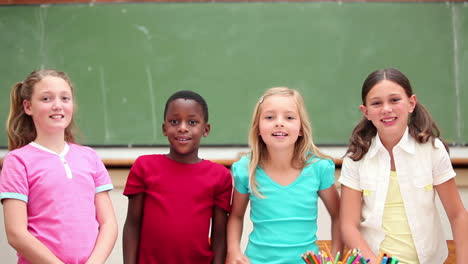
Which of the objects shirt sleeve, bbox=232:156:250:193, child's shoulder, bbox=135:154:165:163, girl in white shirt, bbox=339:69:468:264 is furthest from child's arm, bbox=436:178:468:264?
child's shoulder, bbox=135:154:165:163

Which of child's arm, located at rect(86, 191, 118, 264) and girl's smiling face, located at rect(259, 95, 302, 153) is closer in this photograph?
child's arm, located at rect(86, 191, 118, 264)

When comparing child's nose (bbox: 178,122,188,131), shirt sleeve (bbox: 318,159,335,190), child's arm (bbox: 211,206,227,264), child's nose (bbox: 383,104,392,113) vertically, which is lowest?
child's arm (bbox: 211,206,227,264)

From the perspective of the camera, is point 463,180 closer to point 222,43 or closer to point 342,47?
point 342,47

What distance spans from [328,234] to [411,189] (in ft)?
3.81

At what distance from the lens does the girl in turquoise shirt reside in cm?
175

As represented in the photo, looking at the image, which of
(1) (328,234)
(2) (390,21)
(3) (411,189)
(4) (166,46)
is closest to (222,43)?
(4) (166,46)

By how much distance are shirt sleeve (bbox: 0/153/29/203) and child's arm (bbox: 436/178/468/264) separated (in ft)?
4.53

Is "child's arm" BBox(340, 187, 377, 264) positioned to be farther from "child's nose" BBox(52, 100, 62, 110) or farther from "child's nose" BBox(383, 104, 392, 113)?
"child's nose" BBox(52, 100, 62, 110)

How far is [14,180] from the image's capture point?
1585 mm

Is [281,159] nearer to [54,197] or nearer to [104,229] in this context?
[104,229]

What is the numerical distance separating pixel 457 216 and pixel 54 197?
53.3 inches

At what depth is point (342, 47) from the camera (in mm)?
2850

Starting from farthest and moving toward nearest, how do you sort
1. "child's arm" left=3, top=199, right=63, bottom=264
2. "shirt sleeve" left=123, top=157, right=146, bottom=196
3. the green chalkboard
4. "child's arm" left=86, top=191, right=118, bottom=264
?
the green chalkboard, "shirt sleeve" left=123, top=157, right=146, bottom=196, "child's arm" left=86, top=191, right=118, bottom=264, "child's arm" left=3, top=199, right=63, bottom=264

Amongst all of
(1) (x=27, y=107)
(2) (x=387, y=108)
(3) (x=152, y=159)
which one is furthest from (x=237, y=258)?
(1) (x=27, y=107)
